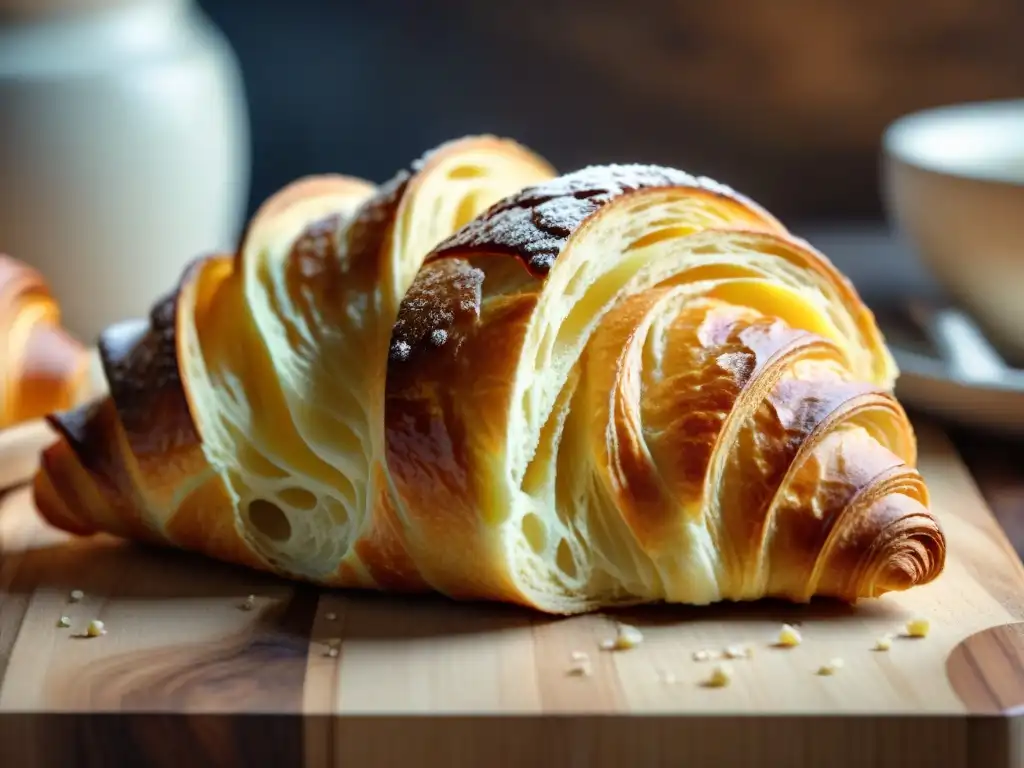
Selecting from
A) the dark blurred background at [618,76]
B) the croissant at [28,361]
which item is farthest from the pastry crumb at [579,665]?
the dark blurred background at [618,76]

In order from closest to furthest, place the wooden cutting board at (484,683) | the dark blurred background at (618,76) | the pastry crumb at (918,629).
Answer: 1. the wooden cutting board at (484,683)
2. the pastry crumb at (918,629)
3. the dark blurred background at (618,76)

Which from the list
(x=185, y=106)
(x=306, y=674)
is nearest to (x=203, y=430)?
(x=306, y=674)

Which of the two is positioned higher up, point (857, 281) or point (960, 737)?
point (960, 737)

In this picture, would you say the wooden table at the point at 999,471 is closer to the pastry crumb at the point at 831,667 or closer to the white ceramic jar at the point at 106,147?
the pastry crumb at the point at 831,667

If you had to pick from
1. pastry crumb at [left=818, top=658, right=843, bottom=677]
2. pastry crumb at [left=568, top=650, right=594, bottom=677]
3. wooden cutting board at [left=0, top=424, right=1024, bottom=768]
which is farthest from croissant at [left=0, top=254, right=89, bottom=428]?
pastry crumb at [left=818, top=658, right=843, bottom=677]

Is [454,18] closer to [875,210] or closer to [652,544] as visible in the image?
[875,210]

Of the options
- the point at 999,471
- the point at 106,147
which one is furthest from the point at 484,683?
the point at 106,147

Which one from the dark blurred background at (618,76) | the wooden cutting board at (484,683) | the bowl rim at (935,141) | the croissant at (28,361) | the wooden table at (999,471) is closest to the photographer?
the wooden cutting board at (484,683)
